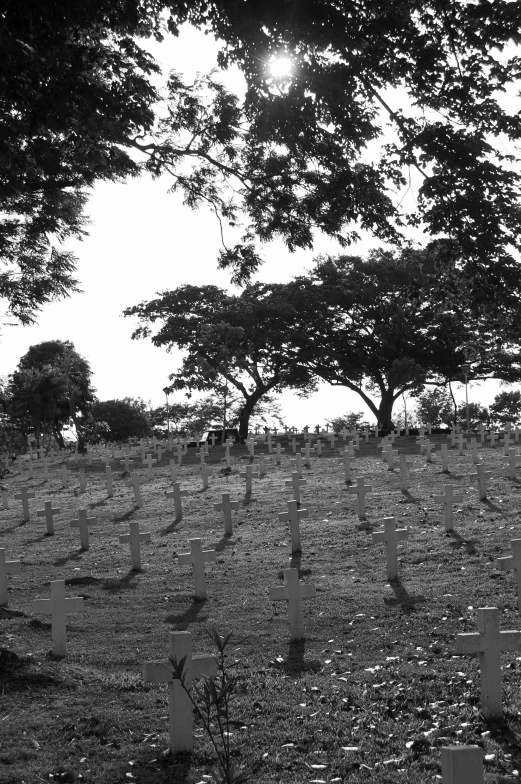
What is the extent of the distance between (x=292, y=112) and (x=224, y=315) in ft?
93.1

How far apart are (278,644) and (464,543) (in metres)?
4.66

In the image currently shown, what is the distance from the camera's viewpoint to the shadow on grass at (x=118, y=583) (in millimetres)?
11742

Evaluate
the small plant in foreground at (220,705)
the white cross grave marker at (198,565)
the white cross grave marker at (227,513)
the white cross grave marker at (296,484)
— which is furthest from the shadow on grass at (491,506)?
the small plant in foreground at (220,705)

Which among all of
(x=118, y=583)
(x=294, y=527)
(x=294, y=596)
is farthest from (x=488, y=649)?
(x=294, y=527)

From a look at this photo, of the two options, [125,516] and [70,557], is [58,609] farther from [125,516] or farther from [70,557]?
[125,516]

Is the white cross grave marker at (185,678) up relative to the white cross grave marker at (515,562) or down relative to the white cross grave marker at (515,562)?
down

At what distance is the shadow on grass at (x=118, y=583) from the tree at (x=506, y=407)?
5079 cm

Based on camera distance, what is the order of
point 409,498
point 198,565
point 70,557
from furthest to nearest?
point 409,498, point 70,557, point 198,565

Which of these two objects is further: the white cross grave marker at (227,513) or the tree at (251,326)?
the tree at (251,326)

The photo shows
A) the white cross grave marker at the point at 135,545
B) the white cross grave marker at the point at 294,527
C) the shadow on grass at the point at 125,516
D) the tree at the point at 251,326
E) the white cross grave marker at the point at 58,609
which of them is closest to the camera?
the white cross grave marker at the point at 58,609

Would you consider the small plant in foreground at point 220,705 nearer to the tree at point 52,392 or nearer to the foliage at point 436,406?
the tree at point 52,392

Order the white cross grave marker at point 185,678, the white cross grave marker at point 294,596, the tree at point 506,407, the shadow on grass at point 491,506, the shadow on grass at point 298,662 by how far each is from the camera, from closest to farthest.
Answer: the white cross grave marker at point 185,678 < the shadow on grass at point 298,662 < the white cross grave marker at point 294,596 < the shadow on grass at point 491,506 < the tree at point 506,407

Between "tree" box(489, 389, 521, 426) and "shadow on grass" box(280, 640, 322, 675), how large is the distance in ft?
177

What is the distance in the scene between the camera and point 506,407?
6097 cm
